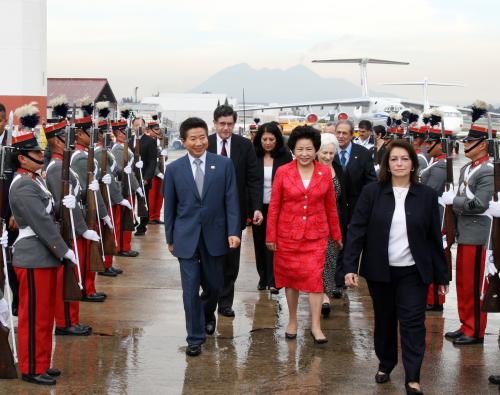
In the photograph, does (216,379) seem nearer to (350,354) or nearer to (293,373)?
(293,373)

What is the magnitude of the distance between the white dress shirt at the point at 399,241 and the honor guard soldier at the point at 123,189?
5.11m

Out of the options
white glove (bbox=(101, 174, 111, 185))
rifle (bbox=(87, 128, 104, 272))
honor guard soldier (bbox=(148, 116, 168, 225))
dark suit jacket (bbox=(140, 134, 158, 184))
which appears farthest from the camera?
honor guard soldier (bbox=(148, 116, 168, 225))

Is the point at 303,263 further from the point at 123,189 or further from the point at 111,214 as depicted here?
the point at 123,189

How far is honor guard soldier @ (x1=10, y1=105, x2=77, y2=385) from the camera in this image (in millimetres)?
5352

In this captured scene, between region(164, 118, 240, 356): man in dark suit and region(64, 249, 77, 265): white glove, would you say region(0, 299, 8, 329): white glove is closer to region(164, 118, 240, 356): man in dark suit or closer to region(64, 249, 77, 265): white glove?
region(64, 249, 77, 265): white glove

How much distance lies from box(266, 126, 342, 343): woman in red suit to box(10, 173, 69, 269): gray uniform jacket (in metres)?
1.87

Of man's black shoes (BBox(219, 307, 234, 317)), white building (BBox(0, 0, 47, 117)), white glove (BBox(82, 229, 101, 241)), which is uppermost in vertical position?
white building (BBox(0, 0, 47, 117))

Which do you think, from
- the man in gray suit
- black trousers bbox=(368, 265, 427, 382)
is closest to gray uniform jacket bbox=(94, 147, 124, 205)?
the man in gray suit

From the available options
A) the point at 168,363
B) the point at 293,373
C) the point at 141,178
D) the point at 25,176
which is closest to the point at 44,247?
the point at 25,176

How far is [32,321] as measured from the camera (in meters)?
5.42

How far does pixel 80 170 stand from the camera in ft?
25.1

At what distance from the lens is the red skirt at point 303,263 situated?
21.2 feet

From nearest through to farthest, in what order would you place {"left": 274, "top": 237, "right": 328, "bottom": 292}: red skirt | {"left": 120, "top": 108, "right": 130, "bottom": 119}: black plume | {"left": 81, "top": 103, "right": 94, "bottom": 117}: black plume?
{"left": 274, "top": 237, "right": 328, "bottom": 292}: red skirt < {"left": 81, "top": 103, "right": 94, "bottom": 117}: black plume < {"left": 120, "top": 108, "right": 130, "bottom": 119}: black plume

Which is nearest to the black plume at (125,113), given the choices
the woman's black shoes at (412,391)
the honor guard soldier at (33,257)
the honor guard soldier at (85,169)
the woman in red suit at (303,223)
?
the honor guard soldier at (85,169)
